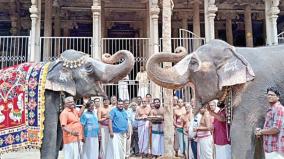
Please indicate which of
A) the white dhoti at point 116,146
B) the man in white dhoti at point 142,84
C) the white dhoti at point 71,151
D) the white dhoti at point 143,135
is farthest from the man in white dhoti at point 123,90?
the white dhoti at point 71,151

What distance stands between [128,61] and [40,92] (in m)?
1.18

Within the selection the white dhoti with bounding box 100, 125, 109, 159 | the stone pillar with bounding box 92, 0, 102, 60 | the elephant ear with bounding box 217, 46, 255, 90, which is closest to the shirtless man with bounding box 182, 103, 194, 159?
the white dhoti with bounding box 100, 125, 109, 159

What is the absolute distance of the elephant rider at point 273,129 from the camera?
3951mm

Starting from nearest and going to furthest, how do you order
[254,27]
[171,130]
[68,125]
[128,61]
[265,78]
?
[265,78] → [128,61] → [68,125] → [171,130] → [254,27]

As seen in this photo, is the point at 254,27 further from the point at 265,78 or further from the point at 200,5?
the point at 265,78

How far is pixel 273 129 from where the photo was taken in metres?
3.93

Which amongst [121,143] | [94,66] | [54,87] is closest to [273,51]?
[94,66]

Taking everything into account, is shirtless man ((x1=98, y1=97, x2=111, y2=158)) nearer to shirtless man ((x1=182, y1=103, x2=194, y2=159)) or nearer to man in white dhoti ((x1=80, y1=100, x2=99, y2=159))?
man in white dhoti ((x1=80, y1=100, x2=99, y2=159))

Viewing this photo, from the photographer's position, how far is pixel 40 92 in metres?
4.71

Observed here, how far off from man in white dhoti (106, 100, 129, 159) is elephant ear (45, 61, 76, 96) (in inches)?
125

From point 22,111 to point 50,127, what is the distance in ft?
1.33

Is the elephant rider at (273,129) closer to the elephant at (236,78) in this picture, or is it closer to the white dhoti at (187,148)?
the elephant at (236,78)

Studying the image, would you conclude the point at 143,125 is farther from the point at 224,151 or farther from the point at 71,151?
the point at 224,151

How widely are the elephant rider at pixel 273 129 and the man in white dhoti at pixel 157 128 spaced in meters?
4.95
